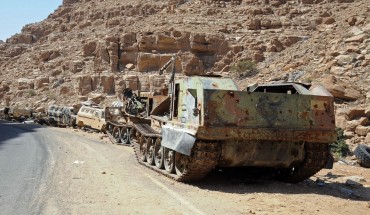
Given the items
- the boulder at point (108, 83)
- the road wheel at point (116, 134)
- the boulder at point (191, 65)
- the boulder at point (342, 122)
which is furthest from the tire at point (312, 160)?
the boulder at point (108, 83)

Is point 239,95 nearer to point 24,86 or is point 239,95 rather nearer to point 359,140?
point 359,140

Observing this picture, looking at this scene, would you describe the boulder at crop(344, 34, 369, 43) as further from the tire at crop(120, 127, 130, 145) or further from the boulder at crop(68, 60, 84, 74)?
the boulder at crop(68, 60, 84, 74)

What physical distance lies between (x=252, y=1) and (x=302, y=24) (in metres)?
10.1

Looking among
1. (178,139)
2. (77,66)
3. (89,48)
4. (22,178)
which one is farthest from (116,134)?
(89,48)

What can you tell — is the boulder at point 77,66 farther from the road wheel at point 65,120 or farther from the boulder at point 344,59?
the boulder at point 344,59

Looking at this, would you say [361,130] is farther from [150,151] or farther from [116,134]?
[116,134]

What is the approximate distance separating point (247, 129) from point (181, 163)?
1743 mm

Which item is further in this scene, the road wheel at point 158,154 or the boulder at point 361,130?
the boulder at point 361,130

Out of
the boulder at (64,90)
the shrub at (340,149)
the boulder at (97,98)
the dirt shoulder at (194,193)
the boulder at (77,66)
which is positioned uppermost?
the boulder at (77,66)

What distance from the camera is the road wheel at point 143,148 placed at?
39.5 ft

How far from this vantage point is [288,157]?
8.86 m

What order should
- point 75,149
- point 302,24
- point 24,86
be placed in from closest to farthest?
1. point 75,149
2. point 302,24
3. point 24,86

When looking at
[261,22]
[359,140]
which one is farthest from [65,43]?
[359,140]

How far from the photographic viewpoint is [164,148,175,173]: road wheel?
9.63m
